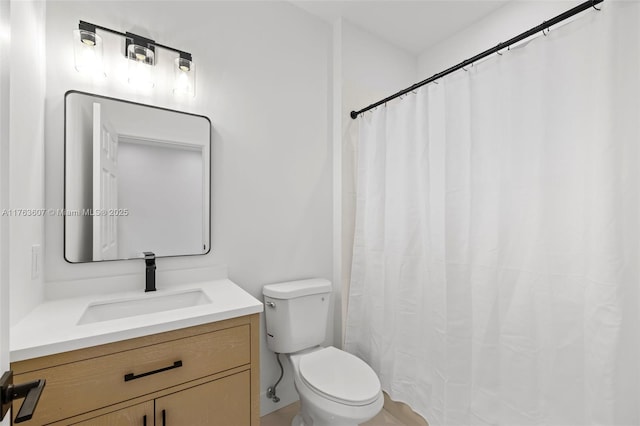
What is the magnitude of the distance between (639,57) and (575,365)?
105 centimetres

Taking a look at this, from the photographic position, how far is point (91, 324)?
39.9 inches

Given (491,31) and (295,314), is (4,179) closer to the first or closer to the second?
(295,314)

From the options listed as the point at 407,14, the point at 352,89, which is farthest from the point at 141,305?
the point at 407,14

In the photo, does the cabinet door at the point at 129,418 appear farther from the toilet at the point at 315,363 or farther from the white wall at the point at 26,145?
the toilet at the point at 315,363

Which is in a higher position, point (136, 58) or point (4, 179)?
point (136, 58)

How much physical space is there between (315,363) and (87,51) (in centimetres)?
188

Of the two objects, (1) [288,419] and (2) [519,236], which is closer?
(2) [519,236]

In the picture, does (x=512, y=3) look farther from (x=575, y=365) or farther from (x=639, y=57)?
(x=575, y=365)

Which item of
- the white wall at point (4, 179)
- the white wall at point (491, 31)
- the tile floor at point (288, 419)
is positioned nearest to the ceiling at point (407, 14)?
the white wall at point (491, 31)

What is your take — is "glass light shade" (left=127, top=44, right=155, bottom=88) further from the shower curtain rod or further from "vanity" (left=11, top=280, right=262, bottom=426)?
the shower curtain rod

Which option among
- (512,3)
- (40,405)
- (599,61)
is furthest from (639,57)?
(40,405)

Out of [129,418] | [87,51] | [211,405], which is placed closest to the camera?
[129,418]

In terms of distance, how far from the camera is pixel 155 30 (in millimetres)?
1528

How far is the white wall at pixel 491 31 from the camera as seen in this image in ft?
5.63
